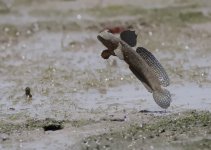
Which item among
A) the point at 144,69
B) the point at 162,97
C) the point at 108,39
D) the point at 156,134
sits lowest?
the point at 156,134

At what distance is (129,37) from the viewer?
21.6 ft

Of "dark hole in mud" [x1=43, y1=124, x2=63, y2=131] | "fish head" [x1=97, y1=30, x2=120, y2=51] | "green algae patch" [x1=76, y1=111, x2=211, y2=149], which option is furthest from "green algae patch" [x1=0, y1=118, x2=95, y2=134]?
"fish head" [x1=97, y1=30, x2=120, y2=51]

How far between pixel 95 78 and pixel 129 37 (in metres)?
2.13

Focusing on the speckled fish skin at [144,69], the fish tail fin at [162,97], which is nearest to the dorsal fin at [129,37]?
the speckled fish skin at [144,69]

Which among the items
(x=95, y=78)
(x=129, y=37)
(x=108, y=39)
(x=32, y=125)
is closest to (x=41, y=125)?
(x=32, y=125)

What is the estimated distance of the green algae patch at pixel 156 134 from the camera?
581cm

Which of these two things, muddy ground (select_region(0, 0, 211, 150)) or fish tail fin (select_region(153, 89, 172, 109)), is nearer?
muddy ground (select_region(0, 0, 211, 150))

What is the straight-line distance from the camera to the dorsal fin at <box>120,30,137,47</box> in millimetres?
6547

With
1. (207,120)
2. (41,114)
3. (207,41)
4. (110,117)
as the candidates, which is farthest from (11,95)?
(207,41)

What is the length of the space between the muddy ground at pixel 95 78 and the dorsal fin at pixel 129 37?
0.59 metres

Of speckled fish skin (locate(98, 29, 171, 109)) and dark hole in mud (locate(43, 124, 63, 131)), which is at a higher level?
speckled fish skin (locate(98, 29, 171, 109))

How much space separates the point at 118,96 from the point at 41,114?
0.93 metres

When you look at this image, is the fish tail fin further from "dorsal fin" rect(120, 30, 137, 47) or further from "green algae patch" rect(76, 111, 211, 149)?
"dorsal fin" rect(120, 30, 137, 47)

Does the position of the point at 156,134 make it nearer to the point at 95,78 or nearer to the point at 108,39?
the point at 108,39
